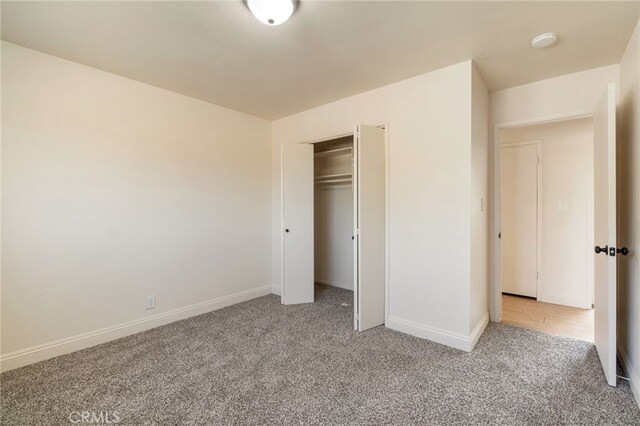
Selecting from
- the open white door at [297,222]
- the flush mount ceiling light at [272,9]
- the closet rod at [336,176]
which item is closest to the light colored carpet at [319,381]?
the open white door at [297,222]

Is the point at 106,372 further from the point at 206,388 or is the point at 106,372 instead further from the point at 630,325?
the point at 630,325

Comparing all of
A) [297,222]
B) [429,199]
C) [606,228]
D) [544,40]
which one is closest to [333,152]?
[297,222]

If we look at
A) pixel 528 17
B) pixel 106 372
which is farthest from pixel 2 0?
pixel 528 17

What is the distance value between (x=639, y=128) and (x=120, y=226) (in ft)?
13.4

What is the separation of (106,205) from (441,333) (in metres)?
3.24

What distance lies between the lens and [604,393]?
181 cm

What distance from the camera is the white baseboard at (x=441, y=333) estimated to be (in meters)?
2.37

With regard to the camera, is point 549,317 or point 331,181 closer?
point 549,317

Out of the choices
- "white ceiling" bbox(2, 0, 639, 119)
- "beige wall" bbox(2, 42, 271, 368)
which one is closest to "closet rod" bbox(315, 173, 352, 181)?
"beige wall" bbox(2, 42, 271, 368)

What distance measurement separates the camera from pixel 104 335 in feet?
8.29

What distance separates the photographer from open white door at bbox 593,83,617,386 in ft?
6.04

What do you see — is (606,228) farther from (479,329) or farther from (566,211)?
(566,211)

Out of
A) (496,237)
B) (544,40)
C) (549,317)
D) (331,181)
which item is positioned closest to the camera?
(544,40)

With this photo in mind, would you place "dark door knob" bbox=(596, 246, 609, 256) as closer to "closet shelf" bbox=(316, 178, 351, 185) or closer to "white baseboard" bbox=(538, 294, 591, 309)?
"white baseboard" bbox=(538, 294, 591, 309)
